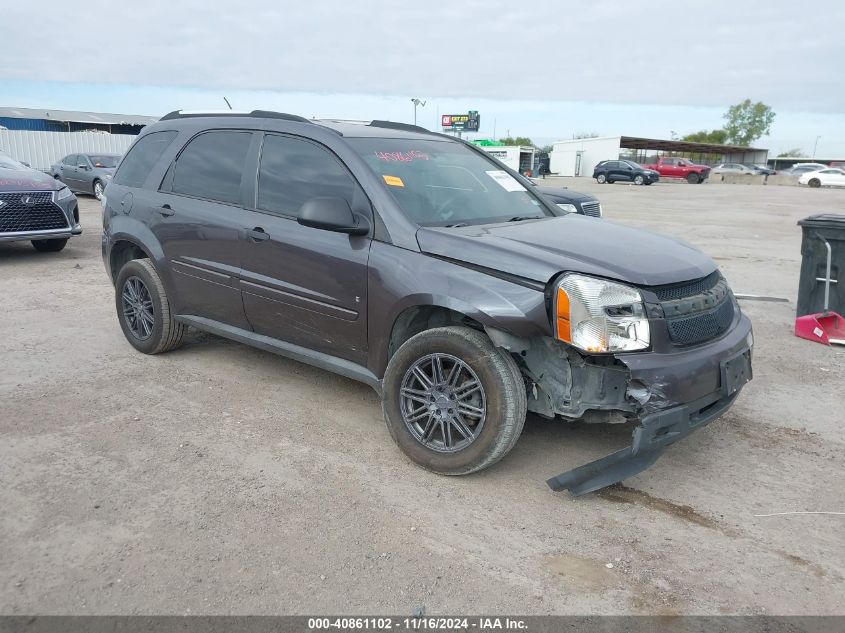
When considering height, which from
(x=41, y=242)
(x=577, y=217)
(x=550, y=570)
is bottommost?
(x=550, y=570)

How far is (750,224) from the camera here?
1766cm

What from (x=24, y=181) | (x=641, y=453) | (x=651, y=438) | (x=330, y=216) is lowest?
(x=641, y=453)

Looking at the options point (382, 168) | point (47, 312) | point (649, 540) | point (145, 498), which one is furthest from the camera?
point (47, 312)

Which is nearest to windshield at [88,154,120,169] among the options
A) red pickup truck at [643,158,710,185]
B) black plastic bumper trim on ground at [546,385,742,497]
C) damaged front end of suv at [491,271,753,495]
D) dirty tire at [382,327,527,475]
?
dirty tire at [382,327,527,475]

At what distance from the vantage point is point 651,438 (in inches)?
127

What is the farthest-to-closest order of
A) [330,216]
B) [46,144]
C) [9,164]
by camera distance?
[46,144] → [9,164] → [330,216]

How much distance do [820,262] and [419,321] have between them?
190 inches

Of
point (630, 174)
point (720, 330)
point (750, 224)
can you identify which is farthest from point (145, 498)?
point (630, 174)

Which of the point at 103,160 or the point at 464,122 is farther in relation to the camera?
the point at 464,122

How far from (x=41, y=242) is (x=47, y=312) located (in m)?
4.46

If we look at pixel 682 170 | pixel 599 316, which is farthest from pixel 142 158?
pixel 682 170

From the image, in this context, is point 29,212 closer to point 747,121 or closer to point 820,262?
point 820,262

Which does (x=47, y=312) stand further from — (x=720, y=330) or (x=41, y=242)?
(x=720, y=330)

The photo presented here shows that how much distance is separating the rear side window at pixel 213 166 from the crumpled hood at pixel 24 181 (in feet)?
18.2
